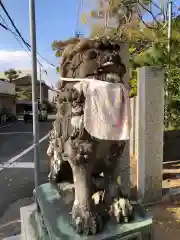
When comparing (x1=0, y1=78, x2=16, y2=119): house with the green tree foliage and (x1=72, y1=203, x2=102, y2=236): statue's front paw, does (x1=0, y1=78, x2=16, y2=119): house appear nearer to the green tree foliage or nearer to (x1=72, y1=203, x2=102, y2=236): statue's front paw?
the green tree foliage

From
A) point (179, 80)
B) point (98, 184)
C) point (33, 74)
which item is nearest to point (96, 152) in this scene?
point (98, 184)

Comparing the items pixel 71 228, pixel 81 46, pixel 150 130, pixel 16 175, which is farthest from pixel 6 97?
pixel 71 228

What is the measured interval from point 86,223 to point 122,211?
25 centimetres

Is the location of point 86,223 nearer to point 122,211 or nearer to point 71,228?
point 71,228

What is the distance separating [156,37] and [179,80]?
3.94 ft

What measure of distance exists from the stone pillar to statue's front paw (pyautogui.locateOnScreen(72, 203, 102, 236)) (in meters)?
1.85

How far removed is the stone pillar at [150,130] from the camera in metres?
3.04

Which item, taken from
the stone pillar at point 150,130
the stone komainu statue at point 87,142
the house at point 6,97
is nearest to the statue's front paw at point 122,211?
the stone komainu statue at point 87,142

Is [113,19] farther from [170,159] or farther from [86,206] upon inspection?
[86,206]

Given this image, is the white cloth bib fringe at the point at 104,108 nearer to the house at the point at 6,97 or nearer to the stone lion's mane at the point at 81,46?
the stone lion's mane at the point at 81,46

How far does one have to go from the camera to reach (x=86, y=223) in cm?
138

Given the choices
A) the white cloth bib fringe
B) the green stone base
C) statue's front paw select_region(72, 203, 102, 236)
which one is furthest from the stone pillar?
statue's front paw select_region(72, 203, 102, 236)

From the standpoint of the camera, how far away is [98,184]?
71.5 inches

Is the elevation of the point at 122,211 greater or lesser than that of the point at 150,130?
lesser
